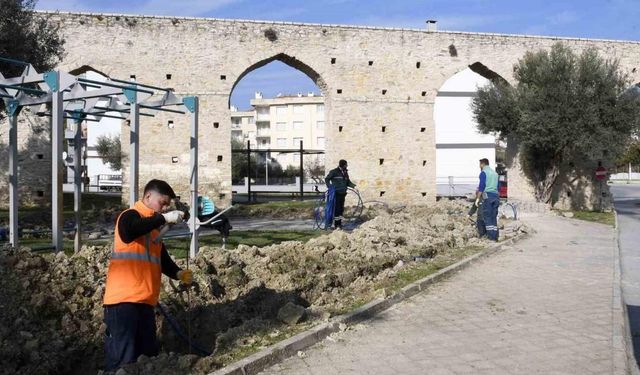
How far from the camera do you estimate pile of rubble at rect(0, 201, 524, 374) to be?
5.11 metres

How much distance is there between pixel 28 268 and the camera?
254 inches

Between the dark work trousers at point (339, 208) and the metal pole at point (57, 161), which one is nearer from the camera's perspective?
the metal pole at point (57, 161)

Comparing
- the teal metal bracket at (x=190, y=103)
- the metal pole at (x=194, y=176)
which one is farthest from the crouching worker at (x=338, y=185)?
the teal metal bracket at (x=190, y=103)

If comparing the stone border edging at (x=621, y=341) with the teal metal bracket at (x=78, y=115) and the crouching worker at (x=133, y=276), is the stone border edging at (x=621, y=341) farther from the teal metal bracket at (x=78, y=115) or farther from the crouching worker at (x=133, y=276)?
the teal metal bracket at (x=78, y=115)

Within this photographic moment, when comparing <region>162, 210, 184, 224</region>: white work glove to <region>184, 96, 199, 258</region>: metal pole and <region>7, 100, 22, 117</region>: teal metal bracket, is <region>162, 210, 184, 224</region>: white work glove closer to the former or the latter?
<region>184, 96, 199, 258</region>: metal pole

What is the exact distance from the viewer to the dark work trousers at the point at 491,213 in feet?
39.2

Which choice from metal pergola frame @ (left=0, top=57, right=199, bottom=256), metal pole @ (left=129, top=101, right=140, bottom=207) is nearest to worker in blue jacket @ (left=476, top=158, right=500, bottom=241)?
metal pergola frame @ (left=0, top=57, right=199, bottom=256)

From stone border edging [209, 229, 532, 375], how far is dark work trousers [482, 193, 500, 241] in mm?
3994

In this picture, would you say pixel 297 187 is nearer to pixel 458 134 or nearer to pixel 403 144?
pixel 403 144

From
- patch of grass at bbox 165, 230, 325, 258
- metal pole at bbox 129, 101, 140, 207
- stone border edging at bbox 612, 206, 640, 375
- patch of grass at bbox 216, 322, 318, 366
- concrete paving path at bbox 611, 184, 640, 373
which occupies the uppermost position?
metal pole at bbox 129, 101, 140, 207

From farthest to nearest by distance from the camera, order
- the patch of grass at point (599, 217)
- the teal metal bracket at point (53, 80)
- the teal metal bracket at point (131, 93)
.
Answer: the patch of grass at point (599, 217), the teal metal bracket at point (131, 93), the teal metal bracket at point (53, 80)

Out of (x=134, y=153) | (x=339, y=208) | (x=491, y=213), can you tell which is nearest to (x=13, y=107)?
(x=134, y=153)

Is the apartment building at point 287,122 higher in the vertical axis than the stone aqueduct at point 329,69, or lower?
higher

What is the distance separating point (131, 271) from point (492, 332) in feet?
10.4
